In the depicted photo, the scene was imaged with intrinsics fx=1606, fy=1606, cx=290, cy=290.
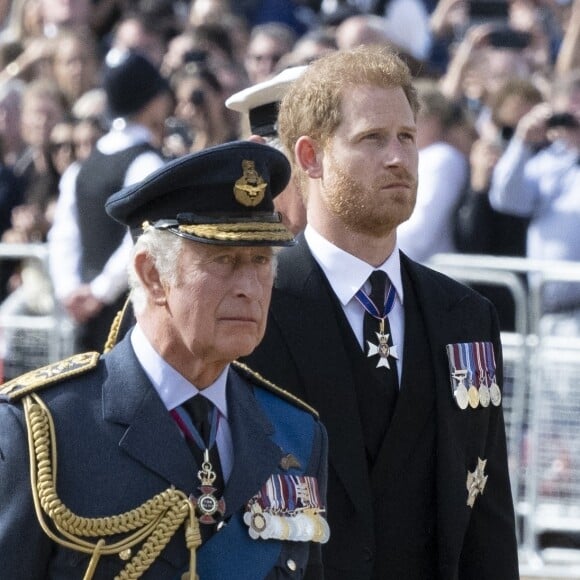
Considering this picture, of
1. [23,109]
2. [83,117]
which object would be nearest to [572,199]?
[83,117]

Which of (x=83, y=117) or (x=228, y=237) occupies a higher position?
(x=83, y=117)

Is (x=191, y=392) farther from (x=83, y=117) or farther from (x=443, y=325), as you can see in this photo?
(x=83, y=117)

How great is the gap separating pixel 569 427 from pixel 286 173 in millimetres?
4476

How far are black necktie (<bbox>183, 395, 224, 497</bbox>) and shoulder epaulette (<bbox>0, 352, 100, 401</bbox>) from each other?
0.22m

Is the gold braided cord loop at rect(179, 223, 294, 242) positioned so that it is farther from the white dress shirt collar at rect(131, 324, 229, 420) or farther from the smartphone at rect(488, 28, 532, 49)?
the smartphone at rect(488, 28, 532, 49)

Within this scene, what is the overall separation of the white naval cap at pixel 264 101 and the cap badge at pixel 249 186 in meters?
1.26

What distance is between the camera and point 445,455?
408cm

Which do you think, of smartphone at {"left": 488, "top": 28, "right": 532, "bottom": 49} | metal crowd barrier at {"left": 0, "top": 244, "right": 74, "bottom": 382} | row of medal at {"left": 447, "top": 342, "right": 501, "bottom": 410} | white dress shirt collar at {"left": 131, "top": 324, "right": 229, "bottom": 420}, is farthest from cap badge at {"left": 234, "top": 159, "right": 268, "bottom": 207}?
smartphone at {"left": 488, "top": 28, "right": 532, "bottom": 49}

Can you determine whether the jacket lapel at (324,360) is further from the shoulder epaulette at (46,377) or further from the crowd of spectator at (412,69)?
the crowd of spectator at (412,69)

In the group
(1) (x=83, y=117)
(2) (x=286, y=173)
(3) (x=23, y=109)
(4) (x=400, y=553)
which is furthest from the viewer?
(3) (x=23, y=109)

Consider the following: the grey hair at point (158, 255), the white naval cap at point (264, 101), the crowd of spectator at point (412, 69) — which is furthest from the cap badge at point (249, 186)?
the crowd of spectator at point (412, 69)

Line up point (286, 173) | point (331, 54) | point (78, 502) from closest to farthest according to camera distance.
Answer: point (78, 502) < point (286, 173) < point (331, 54)

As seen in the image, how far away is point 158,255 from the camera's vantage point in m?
3.22

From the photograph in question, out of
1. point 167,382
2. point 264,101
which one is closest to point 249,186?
point 167,382
